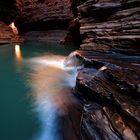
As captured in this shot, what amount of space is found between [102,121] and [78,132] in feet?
1.88

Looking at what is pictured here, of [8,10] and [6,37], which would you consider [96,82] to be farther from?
[8,10]

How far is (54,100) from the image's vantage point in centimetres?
586

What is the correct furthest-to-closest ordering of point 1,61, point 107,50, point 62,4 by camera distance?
1. point 62,4
2. point 1,61
3. point 107,50

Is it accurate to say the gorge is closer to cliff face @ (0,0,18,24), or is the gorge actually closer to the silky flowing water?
the silky flowing water

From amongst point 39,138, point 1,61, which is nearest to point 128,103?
point 39,138

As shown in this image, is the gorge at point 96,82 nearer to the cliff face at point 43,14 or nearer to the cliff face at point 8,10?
the cliff face at point 43,14

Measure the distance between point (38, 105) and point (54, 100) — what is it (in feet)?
1.52

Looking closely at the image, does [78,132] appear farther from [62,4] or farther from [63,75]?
[62,4]

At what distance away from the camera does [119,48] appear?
28.4 feet

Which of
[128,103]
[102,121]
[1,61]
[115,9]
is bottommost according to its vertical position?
[1,61]

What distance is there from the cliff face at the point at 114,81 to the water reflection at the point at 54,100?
0.38 meters

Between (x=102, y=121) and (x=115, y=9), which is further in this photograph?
(x=115, y=9)

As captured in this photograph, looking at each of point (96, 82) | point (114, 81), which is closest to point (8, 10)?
point (96, 82)

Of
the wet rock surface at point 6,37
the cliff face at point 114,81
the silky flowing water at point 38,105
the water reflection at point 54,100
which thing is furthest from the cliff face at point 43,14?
→ the silky flowing water at point 38,105
